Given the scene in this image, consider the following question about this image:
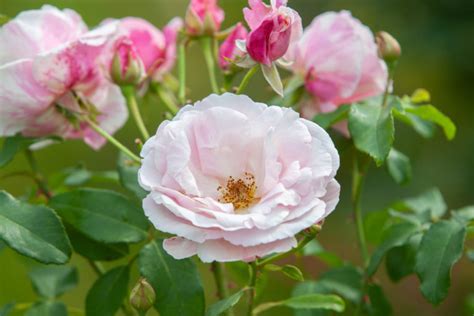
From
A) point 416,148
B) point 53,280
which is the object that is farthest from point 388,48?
point 416,148

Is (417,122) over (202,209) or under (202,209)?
under

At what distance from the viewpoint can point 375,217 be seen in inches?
39.6

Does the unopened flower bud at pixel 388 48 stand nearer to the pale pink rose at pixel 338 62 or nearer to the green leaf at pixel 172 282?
the pale pink rose at pixel 338 62

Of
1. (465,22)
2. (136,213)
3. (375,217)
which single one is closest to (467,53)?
(465,22)

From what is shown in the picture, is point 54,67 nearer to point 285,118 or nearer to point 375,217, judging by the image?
point 285,118

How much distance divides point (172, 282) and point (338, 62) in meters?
0.32

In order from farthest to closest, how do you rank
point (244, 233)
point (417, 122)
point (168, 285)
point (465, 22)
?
point (465, 22), point (417, 122), point (168, 285), point (244, 233)

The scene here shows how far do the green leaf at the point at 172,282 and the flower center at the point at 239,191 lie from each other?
0.24 feet

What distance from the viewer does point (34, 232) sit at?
0.73 m

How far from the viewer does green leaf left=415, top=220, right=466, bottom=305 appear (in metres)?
0.76

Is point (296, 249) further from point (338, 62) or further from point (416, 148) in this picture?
point (416, 148)

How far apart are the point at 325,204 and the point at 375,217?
1.23ft

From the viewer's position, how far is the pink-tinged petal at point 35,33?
2.70ft

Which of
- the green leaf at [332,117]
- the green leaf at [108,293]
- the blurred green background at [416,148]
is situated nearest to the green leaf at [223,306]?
the green leaf at [108,293]
